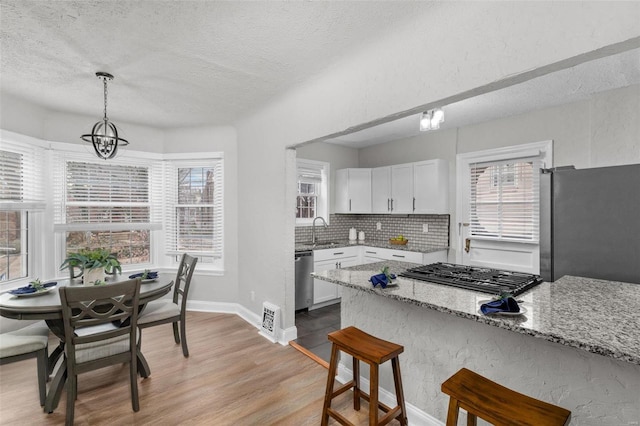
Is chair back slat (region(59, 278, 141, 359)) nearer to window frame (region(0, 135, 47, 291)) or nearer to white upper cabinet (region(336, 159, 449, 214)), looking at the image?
window frame (region(0, 135, 47, 291))

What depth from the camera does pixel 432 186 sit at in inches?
171

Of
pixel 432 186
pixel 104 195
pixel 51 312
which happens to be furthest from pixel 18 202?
pixel 432 186

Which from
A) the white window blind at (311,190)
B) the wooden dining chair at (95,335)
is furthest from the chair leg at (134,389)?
the white window blind at (311,190)

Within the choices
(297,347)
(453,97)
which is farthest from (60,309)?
(453,97)

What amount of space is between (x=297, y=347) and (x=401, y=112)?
2.44 m

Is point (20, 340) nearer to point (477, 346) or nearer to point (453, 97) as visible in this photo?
point (477, 346)

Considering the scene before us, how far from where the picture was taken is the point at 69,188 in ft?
12.3

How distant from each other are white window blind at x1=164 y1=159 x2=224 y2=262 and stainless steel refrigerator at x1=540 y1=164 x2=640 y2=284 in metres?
3.68

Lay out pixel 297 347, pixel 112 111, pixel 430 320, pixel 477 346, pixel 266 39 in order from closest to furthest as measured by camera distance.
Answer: pixel 477 346
pixel 430 320
pixel 266 39
pixel 297 347
pixel 112 111

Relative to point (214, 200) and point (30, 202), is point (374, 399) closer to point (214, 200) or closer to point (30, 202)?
point (214, 200)

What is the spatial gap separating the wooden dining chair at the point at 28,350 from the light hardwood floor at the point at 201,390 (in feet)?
0.75

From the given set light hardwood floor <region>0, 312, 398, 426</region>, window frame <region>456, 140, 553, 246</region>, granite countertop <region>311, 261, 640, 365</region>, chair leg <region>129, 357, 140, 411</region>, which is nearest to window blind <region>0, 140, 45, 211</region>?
light hardwood floor <region>0, 312, 398, 426</region>

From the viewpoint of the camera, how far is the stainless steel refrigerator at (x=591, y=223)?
1.82m

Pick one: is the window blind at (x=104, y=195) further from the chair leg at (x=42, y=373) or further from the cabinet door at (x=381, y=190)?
the cabinet door at (x=381, y=190)
